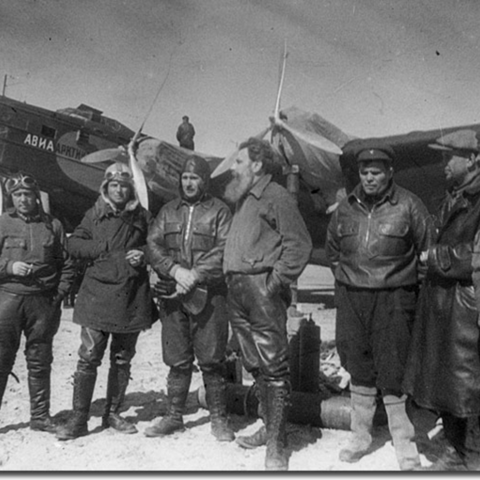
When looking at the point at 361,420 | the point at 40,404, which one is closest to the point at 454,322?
the point at 361,420

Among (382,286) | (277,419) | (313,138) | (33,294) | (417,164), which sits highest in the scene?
(417,164)

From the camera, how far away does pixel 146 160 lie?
891cm

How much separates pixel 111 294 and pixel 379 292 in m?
1.96

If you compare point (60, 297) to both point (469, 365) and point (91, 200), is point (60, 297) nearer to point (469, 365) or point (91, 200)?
point (469, 365)

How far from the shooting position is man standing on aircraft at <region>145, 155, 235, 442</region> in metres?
3.78

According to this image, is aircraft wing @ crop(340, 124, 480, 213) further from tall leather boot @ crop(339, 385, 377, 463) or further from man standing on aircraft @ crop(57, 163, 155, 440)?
tall leather boot @ crop(339, 385, 377, 463)

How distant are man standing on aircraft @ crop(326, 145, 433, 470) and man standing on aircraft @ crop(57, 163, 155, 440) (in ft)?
5.15

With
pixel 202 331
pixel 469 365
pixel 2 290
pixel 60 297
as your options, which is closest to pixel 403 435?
pixel 469 365

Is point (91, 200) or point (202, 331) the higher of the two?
point (91, 200)

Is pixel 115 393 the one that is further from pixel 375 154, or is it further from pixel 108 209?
pixel 375 154

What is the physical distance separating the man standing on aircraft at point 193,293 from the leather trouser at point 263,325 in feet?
1.06

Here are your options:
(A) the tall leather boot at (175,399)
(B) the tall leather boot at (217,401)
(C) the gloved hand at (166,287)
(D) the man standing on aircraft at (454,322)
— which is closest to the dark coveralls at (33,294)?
(C) the gloved hand at (166,287)

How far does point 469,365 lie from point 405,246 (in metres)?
0.81

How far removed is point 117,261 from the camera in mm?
3951
